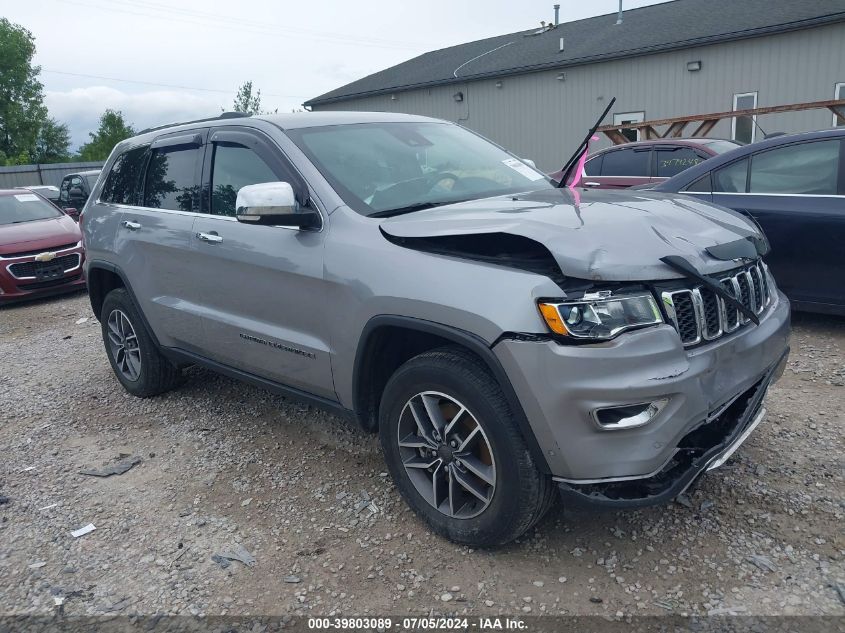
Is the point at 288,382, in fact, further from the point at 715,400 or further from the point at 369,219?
the point at 715,400

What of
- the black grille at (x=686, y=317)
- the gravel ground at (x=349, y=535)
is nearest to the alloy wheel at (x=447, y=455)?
the gravel ground at (x=349, y=535)

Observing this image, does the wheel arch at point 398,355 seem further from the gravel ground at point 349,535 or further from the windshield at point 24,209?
the windshield at point 24,209

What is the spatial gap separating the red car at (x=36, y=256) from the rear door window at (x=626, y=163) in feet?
23.1

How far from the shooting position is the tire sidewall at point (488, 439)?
266 centimetres

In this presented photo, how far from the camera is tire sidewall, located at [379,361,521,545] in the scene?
2.66m

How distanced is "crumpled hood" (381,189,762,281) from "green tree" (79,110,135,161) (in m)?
48.8

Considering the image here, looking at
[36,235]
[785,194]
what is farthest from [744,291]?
[36,235]

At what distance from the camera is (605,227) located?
8.87ft

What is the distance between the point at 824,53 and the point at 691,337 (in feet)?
49.8

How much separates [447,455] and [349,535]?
0.68 m

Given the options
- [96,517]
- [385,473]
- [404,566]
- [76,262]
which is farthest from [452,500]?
[76,262]

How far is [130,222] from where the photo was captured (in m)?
4.70

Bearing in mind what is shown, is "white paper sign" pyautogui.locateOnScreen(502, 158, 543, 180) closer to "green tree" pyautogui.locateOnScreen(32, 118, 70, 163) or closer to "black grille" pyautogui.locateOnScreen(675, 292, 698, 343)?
"black grille" pyautogui.locateOnScreen(675, 292, 698, 343)

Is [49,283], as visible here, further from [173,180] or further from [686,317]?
[686,317]
